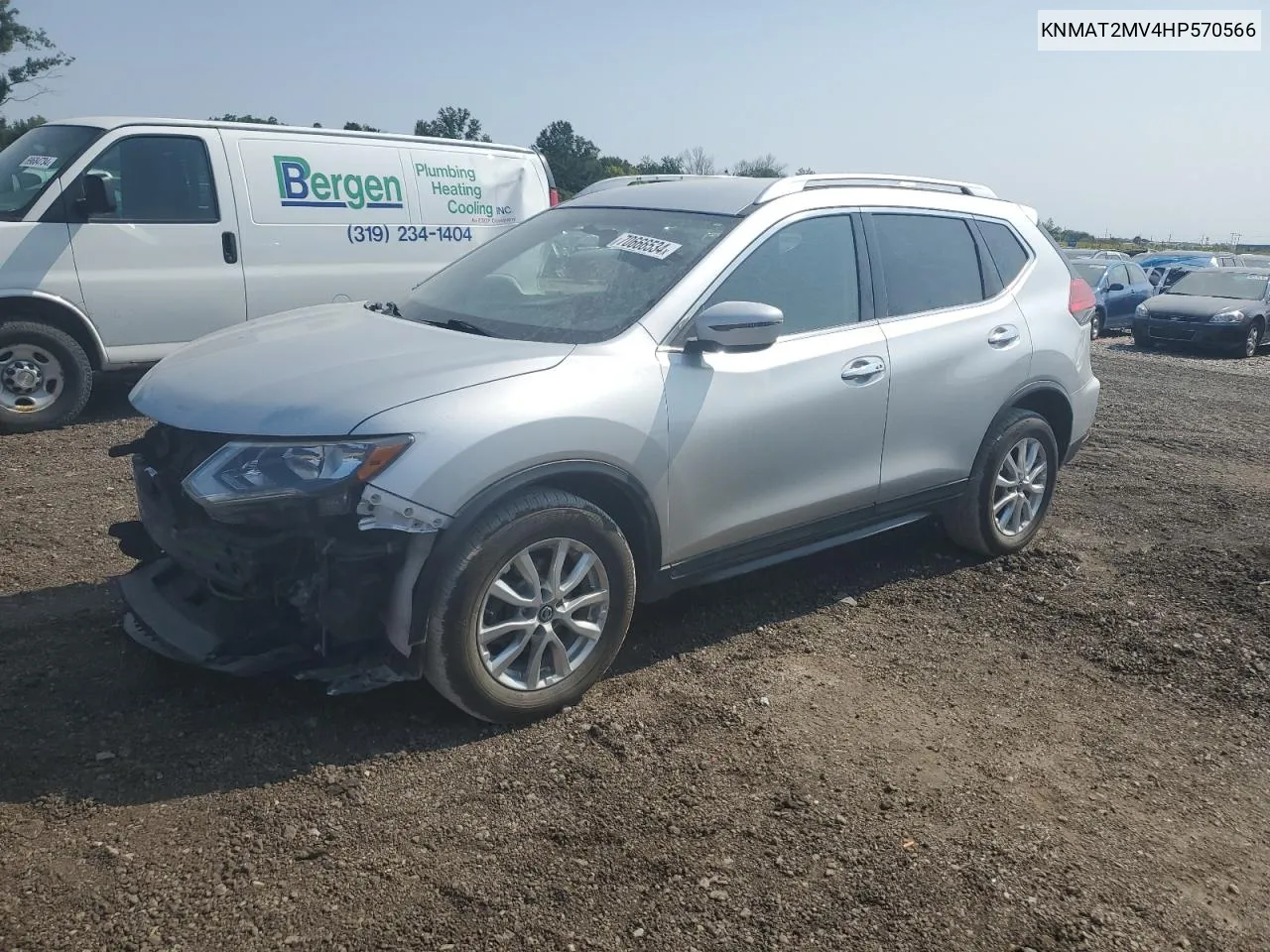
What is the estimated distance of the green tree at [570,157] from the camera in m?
47.4

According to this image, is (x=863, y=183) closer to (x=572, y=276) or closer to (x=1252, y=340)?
(x=572, y=276)

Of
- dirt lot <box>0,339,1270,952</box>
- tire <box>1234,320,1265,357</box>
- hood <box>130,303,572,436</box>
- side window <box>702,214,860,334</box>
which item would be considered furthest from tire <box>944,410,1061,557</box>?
tire <box>1234,320,1265,357</box>

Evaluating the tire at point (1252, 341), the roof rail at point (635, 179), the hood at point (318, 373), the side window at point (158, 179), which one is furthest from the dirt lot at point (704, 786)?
the tire at point (1252, 341)

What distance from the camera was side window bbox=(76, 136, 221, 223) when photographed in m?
7.83

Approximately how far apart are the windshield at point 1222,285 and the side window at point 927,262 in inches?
613

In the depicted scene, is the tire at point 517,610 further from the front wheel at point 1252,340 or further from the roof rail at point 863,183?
the front wheel at point 1252,340

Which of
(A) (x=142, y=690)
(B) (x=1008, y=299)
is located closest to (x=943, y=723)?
(B) (x=1008, y=299)

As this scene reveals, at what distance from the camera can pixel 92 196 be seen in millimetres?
7613

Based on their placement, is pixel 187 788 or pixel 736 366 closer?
pixel 187 788

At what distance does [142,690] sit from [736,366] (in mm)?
2419

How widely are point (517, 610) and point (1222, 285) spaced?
61.7ft

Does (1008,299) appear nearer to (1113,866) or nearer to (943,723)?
(943,723)

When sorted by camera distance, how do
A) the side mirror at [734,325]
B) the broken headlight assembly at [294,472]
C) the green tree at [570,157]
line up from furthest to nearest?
the green tree at [570,157] → the side mirror at [734,325] → the broken headlight assembly at [294,472]

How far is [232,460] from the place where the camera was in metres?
3.35
